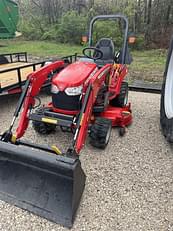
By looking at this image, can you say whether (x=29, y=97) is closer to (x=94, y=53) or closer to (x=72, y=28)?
(x=94, y=53)

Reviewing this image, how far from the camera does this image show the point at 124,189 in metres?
2.05

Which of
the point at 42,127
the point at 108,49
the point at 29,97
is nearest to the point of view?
the point at 29,97

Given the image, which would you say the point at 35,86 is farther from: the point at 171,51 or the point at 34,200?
the point at 171,51

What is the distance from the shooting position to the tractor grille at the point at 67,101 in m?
2.41

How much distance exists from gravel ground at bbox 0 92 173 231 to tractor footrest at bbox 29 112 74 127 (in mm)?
520

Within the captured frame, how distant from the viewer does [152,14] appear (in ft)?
38.4

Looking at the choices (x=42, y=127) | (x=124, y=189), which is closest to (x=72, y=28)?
(x=42, y=127)

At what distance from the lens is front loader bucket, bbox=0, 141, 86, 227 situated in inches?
66.1

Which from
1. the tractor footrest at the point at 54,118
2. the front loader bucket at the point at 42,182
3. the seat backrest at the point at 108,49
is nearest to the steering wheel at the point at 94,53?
the seat backrest at the point at 108,49

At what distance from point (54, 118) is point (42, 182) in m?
0.77

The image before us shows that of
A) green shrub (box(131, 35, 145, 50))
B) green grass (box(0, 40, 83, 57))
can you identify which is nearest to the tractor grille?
green grass (box(0, 40, 83, 57))

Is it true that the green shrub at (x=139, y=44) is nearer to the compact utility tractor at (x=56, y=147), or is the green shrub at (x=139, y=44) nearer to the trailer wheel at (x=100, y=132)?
the compact utility tractor at (x=56, y=147)

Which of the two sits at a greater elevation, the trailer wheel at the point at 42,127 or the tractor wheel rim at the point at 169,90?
the tractor wheel rim at the point at 169,90

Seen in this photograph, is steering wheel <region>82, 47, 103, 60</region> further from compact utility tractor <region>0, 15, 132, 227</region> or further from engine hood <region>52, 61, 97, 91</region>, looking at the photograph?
engine hood <region>52, 61, 97, 91</region>
